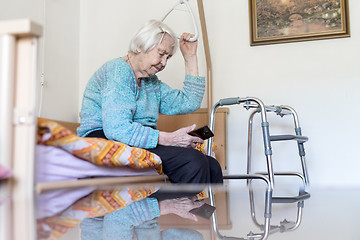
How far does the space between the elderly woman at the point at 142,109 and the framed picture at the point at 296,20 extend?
0.98 meters

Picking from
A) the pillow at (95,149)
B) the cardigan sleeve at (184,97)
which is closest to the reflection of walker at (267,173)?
the cardigan sleeve at (184,97)

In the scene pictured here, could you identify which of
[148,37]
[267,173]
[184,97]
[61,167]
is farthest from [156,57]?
[267,173]

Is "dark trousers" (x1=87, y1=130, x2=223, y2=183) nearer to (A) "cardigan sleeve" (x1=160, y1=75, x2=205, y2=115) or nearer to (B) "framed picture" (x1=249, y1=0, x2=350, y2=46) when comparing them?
(A) "cardigan sleeve" (x1=160, y1=75, x2=205, y2=115)

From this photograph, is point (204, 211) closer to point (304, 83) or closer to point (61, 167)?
point (61, 167)

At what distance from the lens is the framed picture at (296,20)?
8.01 ft

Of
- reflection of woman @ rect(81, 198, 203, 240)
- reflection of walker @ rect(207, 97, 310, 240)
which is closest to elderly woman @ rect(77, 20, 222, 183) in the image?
reflection of walker @ rect(207, 97, 310, 240)

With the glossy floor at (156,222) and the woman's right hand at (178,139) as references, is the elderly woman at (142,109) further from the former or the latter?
the glossy floor at (156,222)

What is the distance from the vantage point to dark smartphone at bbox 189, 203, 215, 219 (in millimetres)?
664

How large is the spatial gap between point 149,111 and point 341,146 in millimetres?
1313

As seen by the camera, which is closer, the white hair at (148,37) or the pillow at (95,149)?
the pillow at (95,149)

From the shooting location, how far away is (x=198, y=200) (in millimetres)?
894

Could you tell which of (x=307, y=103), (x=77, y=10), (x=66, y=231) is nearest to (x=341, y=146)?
(x=307, y=103)

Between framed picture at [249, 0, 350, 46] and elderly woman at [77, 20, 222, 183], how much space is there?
38.5 inches

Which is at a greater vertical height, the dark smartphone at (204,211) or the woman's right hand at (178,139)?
the woman's right hand at (178,139)
